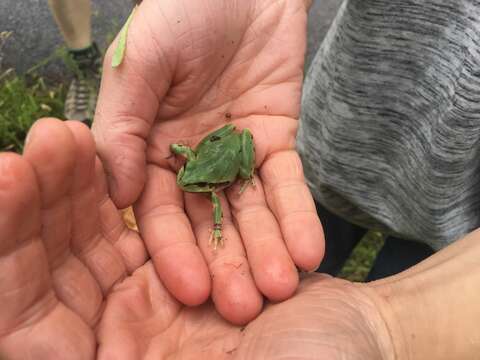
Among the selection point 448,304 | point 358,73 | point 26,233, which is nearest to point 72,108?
point 358,73

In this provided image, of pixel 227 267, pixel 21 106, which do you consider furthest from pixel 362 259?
pixel 21 106

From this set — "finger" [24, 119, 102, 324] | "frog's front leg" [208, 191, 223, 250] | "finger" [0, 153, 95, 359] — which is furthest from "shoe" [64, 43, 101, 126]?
"finger" [0, 153, 95, 359]

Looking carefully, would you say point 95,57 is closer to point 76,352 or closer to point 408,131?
point 408,131

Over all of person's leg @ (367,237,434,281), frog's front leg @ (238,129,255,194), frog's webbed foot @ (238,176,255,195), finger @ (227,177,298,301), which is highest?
frog's front leg @ (238,129,255,194)

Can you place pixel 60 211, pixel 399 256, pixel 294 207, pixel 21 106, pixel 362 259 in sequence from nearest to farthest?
pixel 60 211, pixel 294 207, pixel 399 256, pixel 362 259, pixel 21 106

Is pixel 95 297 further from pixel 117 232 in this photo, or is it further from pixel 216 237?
pixel 216 237

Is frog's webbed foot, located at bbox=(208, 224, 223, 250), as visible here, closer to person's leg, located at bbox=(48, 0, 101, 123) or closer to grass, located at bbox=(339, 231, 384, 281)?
grass, located at bbox=(339, 231, 384, 281)

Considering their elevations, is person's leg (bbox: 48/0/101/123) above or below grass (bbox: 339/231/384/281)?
above
